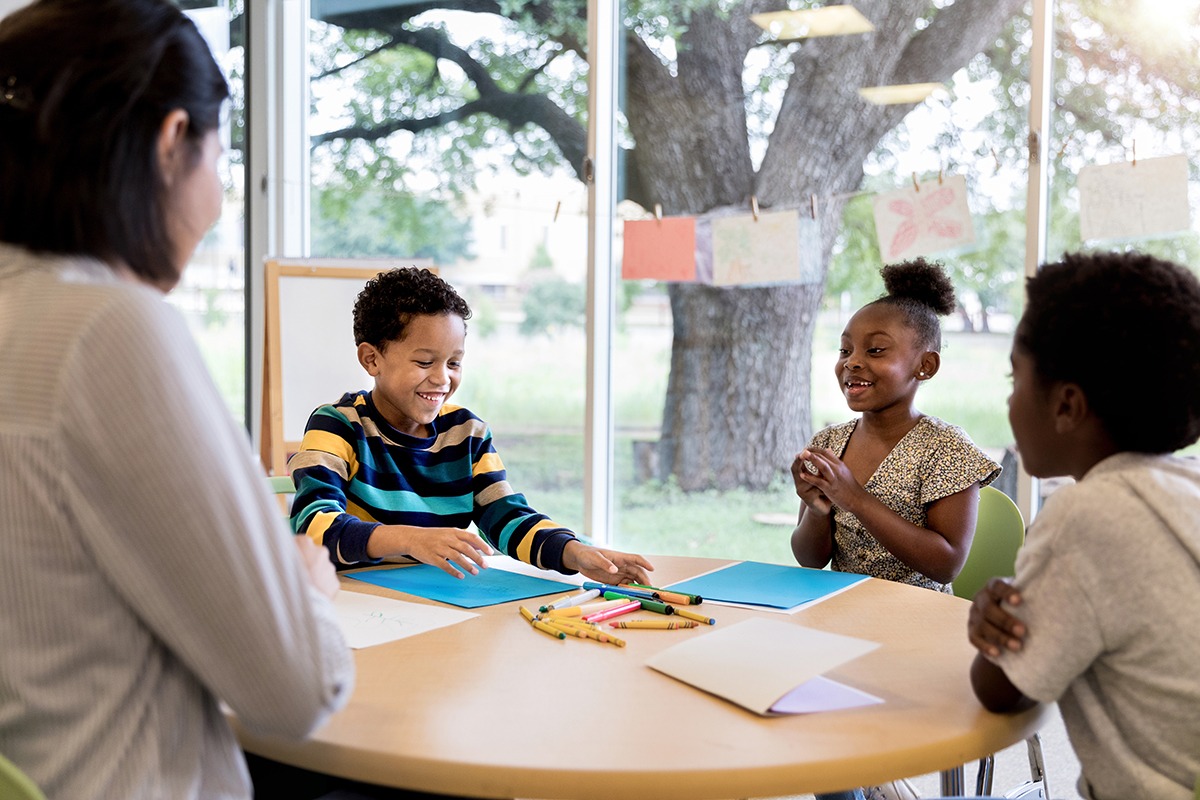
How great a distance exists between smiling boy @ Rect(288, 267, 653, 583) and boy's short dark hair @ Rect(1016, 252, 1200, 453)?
0.84m

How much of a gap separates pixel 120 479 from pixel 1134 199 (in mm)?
2818

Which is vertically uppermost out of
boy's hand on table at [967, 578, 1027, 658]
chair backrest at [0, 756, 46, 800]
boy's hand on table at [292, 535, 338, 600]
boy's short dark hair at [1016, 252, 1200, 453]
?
boy's short dark hair at [1016, 252, 1200, 453]

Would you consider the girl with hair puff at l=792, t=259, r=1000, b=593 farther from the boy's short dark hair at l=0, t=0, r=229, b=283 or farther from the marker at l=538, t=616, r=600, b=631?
the boy's short dark hair at l=0, t=0, r=229, b=283

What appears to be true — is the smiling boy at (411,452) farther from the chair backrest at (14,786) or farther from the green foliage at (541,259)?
the green foliage at (541,259)

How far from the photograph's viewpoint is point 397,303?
6.66 ft

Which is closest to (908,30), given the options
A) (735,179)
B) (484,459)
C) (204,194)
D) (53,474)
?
(735,179)

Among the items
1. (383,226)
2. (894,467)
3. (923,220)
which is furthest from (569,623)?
(383,226)

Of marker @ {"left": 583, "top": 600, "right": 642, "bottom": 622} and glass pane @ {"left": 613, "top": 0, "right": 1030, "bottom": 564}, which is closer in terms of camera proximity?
marker @ {"left": 583, "top": 600, "right": 642, "bottom": 622}

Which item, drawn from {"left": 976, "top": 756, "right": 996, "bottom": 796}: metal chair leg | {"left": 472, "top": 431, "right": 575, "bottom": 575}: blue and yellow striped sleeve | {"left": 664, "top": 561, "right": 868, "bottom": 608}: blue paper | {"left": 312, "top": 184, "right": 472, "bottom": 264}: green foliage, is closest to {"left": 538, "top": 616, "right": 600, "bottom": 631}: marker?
{"left": 664, "top": 561, "right": 868, "bottom": 608}: blue paper

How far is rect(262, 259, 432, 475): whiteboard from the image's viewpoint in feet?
11.8

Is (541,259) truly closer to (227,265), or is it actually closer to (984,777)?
(227,265)

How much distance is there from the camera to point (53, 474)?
0.80 metres

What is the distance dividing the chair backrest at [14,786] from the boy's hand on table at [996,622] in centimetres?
87

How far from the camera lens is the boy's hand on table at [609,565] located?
1670 mm
